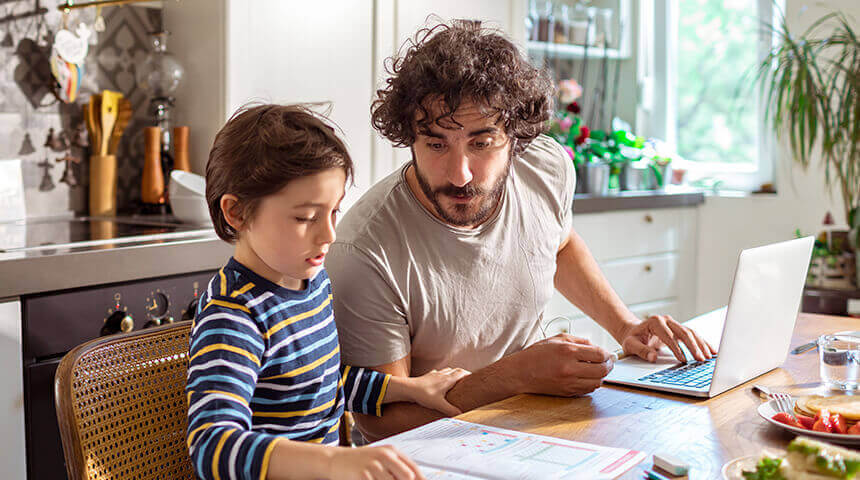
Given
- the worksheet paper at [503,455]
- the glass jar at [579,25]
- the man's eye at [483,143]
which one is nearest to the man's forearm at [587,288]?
the man's eye at [483,143]

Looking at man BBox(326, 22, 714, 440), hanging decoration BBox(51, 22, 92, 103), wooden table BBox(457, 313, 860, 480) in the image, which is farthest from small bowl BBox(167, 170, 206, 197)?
wooden table BBox(457, 313, 860, 480)

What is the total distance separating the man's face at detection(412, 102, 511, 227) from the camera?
1.41 m

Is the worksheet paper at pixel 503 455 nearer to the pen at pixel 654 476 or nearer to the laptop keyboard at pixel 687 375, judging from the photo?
the pen at pixel 654 476

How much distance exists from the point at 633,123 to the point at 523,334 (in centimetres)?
278

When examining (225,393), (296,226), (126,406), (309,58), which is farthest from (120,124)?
(225,393)

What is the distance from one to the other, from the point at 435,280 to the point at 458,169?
206 mm

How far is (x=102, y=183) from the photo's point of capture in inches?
98.4

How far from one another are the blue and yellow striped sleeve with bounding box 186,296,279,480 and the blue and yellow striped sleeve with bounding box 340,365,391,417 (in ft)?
0.97

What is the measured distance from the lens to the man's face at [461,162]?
1.41 meters

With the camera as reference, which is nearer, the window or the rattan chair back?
the rattan chair back

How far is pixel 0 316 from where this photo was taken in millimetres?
1645

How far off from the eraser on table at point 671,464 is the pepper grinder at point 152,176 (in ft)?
6.33

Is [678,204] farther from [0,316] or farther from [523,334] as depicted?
[0,316]

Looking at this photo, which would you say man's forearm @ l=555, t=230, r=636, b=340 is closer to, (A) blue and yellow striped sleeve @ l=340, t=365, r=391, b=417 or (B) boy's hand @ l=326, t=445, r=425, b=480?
(A) blue and yellow striped sleeve @ l=340, t=365, r=391, b=417
